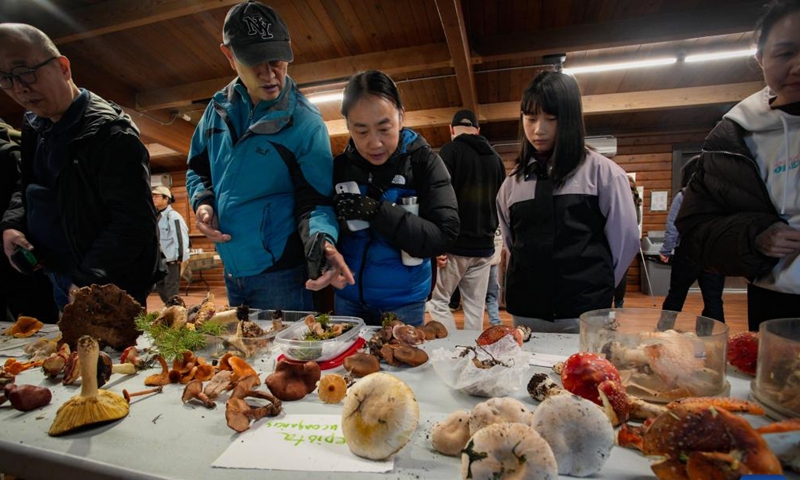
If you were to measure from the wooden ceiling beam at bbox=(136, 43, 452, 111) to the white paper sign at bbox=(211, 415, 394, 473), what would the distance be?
499cm

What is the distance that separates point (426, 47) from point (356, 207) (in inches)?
166

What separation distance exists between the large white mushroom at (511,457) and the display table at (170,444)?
118 mm

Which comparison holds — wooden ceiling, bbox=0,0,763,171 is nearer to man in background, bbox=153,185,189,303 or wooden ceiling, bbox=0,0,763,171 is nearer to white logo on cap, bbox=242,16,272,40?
man in background, bbox=153,185,189,303

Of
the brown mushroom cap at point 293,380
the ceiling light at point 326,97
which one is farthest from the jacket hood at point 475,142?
the ceiling light at point 326,97

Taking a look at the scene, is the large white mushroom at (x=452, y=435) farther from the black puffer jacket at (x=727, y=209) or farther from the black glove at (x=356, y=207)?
the black puffer jacket at (x=727, y=209)

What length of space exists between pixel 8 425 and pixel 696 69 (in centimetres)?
791

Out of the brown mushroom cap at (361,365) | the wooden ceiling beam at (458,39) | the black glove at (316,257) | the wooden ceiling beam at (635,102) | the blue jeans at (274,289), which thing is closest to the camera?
the brown mushroom cap at (361,365)

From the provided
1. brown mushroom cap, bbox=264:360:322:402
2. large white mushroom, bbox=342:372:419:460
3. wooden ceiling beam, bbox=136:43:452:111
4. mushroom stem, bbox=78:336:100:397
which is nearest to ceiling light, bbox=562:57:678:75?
wooden ceiling beam, bbox=136:43:452:111

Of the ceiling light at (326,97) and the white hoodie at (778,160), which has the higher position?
the ceiling light at (326,97)

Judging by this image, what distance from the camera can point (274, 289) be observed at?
165cm

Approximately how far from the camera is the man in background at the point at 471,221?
3080 mm

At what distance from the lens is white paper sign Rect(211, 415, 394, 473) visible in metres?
0.66

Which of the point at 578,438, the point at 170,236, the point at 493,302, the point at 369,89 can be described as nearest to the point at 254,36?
the point at 369,89

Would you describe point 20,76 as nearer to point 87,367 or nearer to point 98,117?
point 98,117
